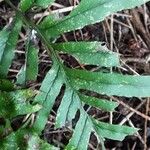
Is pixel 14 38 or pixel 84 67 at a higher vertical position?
pixel 14 38

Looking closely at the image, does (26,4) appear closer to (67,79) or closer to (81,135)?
(67,79)

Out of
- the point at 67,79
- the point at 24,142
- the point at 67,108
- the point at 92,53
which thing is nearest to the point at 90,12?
the point at 92,53

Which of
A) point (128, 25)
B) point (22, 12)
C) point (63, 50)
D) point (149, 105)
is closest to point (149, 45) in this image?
point (128, 25)

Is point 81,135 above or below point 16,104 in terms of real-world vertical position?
below

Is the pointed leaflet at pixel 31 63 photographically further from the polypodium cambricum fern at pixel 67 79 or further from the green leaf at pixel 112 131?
the green leaf at pixel 112 131

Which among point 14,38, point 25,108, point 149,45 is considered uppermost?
point 14,38

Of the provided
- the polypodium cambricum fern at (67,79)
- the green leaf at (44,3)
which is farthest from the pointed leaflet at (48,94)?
the green leaf at (44,3)

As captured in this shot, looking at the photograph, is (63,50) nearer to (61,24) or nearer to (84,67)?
(61,24)

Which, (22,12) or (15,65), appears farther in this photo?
(15,65)
